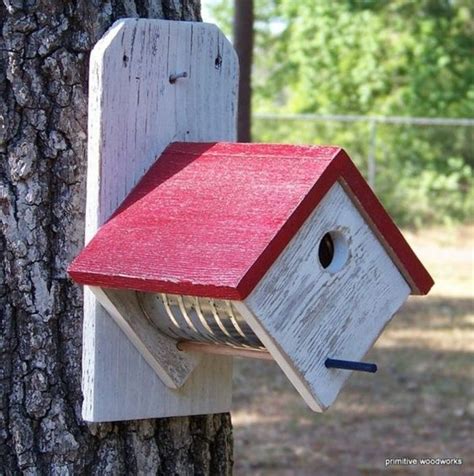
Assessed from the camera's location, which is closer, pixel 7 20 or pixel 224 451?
pixel 7 20

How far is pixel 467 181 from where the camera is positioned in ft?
50.3

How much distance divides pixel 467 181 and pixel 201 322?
544 inches

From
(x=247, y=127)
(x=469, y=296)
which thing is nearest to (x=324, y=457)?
(x=247, y=127)

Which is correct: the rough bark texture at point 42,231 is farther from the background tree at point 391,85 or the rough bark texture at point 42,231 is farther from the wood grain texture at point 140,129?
the background tree at point 391,85

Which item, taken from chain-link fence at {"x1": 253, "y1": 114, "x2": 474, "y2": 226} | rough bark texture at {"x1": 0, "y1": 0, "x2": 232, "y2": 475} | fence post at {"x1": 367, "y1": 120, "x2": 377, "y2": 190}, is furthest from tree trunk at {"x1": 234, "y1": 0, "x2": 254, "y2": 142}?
chain-link fence at {"x1": 253, "y1": 114, "x2": 474, "y2": 226}

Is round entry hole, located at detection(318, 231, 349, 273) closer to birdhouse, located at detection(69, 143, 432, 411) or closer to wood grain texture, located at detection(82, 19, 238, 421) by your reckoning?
birdhouse, located at detection(69, 143, 432, 411)

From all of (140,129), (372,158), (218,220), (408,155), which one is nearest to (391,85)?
(408,155)

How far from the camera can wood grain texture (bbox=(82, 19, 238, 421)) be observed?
76.3 inches

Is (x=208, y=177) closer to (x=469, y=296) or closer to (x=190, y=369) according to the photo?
(x=190, y=369)

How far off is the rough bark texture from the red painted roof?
13cm

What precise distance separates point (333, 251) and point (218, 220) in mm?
213

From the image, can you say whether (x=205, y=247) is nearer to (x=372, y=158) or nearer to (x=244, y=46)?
(x=244, y=46)

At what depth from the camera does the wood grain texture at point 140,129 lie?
1.94 m

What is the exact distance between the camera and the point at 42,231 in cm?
199
